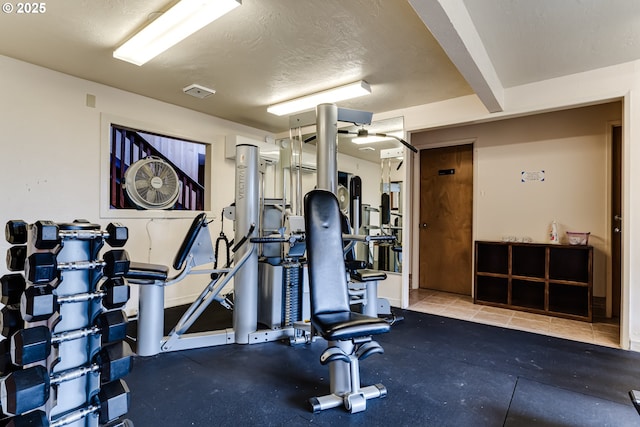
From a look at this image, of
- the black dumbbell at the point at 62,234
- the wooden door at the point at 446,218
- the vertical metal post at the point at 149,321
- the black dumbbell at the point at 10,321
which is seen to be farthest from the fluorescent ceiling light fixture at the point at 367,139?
the black dumbbell at the point at 10,321

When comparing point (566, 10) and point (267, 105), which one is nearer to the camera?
point (566, 10)

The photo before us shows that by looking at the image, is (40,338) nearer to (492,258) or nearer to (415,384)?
(415,384)

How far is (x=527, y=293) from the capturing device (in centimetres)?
424

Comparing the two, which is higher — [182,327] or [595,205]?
[595,205]

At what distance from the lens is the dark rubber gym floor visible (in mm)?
1839

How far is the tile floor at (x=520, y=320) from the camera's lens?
3174mm

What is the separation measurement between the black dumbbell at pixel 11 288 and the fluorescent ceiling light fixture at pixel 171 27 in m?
1.77

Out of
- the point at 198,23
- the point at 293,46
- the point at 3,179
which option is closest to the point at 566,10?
the point at 293,46

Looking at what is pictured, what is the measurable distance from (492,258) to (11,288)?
15.4 ft

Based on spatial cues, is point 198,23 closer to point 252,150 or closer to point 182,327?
point 252,150

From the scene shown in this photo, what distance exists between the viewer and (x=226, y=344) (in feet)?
9.51

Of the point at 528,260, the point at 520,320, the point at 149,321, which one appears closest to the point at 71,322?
the point at 149,321

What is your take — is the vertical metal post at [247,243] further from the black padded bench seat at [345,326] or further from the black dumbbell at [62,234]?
the black dumbbell at [62,234]

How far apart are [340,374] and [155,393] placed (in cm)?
117
